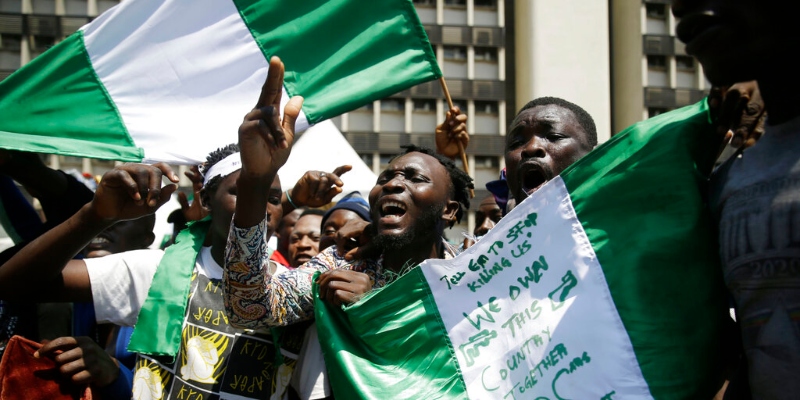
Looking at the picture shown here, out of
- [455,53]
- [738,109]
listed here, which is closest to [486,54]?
[455,53]

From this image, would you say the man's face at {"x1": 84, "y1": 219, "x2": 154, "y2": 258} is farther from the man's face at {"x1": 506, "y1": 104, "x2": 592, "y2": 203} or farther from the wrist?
the man's face at {"x1": 506, "y1": 104, "x2": 592, "y2": 203}

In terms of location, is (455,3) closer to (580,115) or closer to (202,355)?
(580,115)

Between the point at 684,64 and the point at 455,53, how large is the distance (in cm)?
900

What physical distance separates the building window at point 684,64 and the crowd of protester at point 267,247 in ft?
94.3

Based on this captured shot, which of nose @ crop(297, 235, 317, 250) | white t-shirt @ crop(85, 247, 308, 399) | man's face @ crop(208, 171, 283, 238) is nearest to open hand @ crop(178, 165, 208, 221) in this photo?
man's face @ crop(208, 171, 283, 238)

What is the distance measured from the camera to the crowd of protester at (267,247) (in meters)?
1.68

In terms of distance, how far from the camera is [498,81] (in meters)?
28.9

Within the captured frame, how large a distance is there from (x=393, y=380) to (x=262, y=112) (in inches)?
37.4

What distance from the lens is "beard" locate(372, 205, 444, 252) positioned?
302 centimetres

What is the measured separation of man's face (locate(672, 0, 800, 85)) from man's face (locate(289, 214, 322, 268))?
12.9ft

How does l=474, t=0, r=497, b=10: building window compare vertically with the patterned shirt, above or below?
above

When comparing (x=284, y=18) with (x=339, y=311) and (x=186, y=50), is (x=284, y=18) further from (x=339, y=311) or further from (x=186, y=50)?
(x=339, y=311)

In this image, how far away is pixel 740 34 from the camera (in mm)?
1697

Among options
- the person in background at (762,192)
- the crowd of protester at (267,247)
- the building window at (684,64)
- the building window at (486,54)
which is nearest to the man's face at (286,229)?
the crowd of protester at (267,247)
